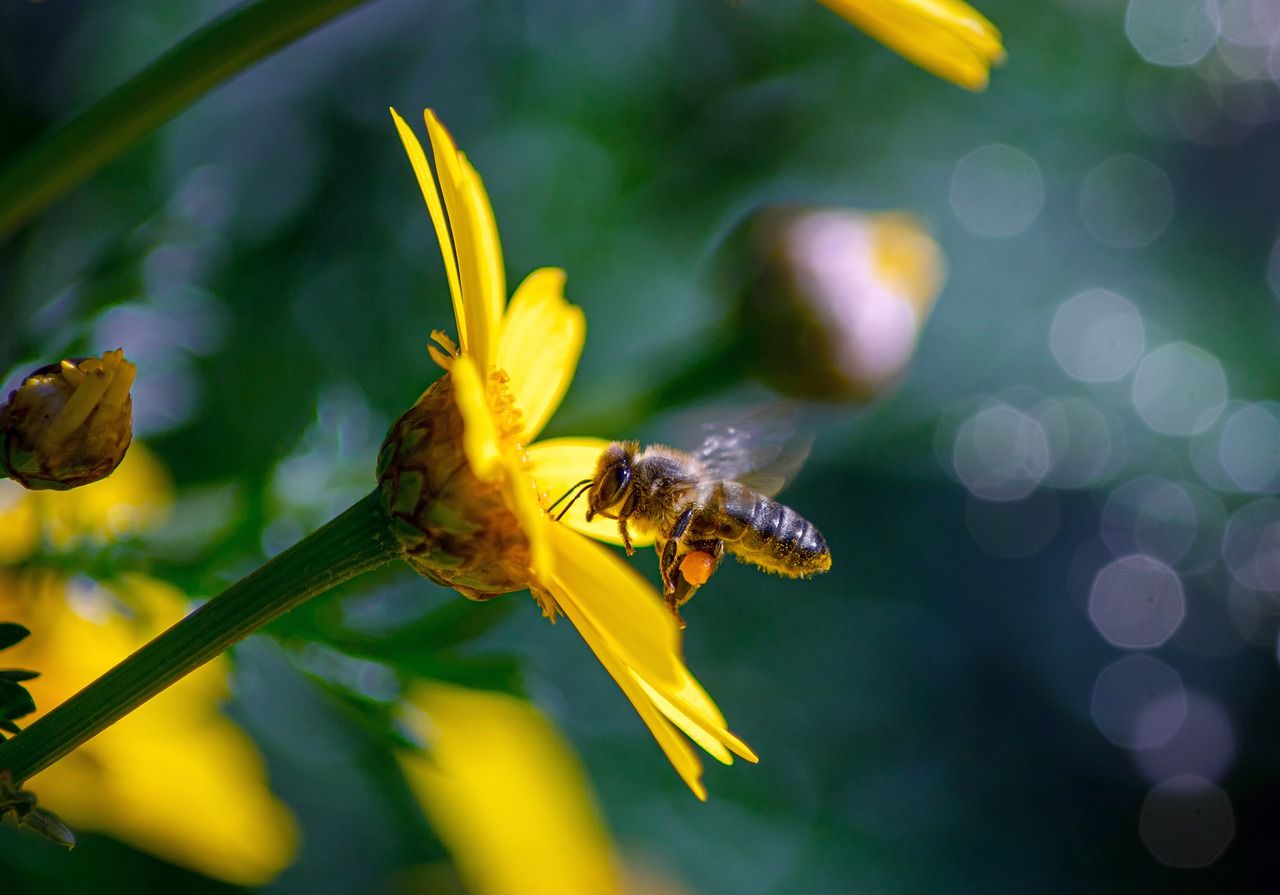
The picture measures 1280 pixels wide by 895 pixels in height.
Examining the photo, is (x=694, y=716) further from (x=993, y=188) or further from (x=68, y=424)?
(x=993, y=188)

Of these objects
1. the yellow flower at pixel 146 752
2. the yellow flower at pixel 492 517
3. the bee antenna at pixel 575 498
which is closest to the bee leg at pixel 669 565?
the bee antenna at pixel 575 498

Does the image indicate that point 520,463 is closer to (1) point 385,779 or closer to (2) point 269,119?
(1) point 385,779

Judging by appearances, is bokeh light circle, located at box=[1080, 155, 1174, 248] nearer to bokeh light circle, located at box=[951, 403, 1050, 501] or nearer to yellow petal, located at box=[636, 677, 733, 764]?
bokeh light circle, located at box=[951, 403, 1050, 501]

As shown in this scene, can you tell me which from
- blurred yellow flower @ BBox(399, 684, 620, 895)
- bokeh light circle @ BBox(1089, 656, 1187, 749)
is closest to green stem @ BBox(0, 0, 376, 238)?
blurred yellow flower @ BBox(399, 684, 620, 895)

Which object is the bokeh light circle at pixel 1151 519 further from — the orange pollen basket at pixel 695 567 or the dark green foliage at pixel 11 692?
the dark green foliage at pixel 11 692

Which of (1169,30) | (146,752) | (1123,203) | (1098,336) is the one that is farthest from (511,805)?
(1169,30)

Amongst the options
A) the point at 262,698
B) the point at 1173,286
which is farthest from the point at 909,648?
the point at 262,698

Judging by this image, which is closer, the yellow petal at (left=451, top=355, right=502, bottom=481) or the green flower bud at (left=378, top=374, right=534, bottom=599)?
the yellow petal at (left=451, top=355, right=502, bottom=481)
